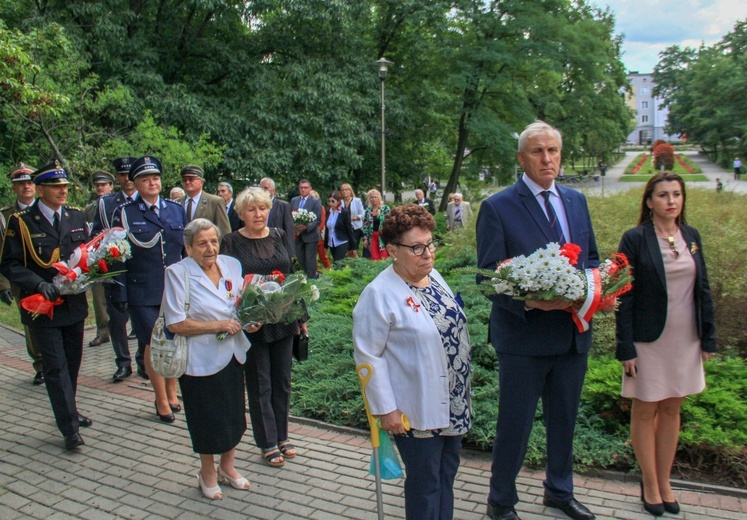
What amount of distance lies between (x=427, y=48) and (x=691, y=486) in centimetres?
2405

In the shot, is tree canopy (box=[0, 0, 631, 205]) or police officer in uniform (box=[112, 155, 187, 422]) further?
tree canopy (box=[0, 0, 631, 205])

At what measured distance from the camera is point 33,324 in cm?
525

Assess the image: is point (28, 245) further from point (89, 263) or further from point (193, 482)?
point (193, 482)

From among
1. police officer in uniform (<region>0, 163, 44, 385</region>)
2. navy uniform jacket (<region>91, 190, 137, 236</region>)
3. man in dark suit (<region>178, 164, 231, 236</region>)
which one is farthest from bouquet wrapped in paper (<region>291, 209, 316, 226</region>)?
police officer in uniform (<region>0, 163, 44, 385</region>)

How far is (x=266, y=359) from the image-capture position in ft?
15.8

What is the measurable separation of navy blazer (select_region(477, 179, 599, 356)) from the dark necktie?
0.12 ft

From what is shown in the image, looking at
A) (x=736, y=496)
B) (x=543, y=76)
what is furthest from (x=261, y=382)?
(x=543, y=76)

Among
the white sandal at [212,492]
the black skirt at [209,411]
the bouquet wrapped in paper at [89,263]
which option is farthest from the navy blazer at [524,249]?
the bouquet wrapped in paper at [89,263]

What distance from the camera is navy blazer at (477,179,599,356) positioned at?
363cm

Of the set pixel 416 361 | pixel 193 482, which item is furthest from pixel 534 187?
pixel 193 482

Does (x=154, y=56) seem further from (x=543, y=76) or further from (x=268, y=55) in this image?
(x=543, y=76)

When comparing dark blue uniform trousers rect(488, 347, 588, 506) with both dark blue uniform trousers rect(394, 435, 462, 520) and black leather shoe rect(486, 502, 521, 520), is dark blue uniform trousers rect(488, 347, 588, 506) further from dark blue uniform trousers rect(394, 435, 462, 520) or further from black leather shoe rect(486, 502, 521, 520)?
dark blue uniform trousers rect(394, 435, 462, 520)

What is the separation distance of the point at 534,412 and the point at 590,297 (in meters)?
0.87

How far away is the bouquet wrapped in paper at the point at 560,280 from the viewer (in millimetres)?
3246
